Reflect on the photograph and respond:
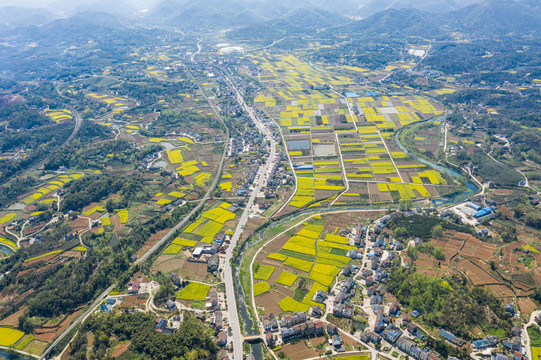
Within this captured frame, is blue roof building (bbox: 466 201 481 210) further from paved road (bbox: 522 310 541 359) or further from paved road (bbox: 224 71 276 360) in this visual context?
paved road (bbox: 224 71 276 360)

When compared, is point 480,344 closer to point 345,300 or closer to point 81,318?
point 345,300

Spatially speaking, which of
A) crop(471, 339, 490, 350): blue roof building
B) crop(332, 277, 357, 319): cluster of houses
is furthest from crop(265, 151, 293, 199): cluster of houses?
crop(471, 339, 490, 350): blue roof building

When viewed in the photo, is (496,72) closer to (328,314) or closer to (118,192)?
(328,314)

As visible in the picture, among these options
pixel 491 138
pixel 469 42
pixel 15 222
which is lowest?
pixel 15 222

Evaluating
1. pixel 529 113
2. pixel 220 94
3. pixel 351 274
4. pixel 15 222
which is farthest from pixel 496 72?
pixel 15 222

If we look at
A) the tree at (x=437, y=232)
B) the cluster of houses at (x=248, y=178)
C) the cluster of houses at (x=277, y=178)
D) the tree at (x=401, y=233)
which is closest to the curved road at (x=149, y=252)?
the cluster of houses at (x=248, y=178)

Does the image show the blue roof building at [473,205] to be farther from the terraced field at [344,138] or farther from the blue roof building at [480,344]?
the blue roof building at [480,344]

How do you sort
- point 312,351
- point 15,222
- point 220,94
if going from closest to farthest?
1. point 312,351
2. point 15,222
3. point 220,94

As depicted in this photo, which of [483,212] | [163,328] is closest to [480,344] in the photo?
[483,212]
